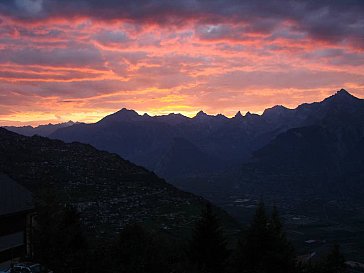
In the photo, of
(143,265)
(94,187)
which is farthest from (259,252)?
(94,187)

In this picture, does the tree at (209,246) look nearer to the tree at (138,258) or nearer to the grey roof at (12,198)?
the tree at (138,258)

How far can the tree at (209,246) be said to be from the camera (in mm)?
40406

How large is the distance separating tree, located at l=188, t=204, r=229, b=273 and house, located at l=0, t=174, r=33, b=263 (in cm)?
1619

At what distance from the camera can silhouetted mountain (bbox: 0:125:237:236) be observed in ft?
369

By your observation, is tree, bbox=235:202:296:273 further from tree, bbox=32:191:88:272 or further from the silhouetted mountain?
the silhouetted mountain

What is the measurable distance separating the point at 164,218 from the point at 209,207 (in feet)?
260

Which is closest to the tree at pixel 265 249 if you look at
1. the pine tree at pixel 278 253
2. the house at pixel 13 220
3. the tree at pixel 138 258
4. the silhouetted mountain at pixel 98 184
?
the pine tree at pixel 278 253

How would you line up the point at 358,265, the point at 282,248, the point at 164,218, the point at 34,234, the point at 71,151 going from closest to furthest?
1. the point at 34,234
2. the point at 282,248
3. the point at 164,218
4. the point at 358,265
5. the point at 71,151

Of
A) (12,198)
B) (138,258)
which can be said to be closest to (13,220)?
(12,198)

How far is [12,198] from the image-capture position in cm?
4572

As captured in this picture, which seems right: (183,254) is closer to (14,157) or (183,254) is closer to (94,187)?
(94,187)

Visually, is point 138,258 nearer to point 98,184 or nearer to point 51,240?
point 51,240

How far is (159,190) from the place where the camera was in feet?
485

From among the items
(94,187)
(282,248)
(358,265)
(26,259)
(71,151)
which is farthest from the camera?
(71,151)
